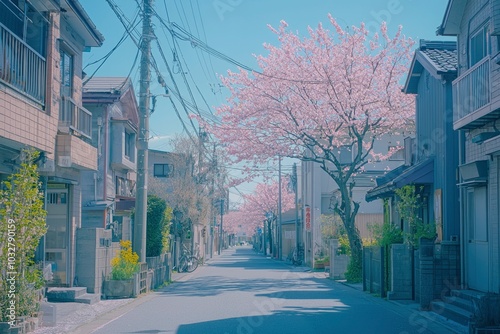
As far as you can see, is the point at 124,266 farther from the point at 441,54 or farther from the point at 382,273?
the point at 441,54

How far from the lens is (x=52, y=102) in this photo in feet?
46.0

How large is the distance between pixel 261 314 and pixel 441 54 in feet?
32.5

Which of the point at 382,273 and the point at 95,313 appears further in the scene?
the point at 382,273

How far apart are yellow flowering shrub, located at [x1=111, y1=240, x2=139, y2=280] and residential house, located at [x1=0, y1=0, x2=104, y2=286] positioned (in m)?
1.68

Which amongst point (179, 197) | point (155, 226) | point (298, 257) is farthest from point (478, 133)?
point (298, 257)

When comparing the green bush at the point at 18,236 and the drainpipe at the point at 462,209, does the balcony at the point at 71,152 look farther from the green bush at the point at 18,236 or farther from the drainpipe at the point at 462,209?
the drainpipe at the point at 462,209

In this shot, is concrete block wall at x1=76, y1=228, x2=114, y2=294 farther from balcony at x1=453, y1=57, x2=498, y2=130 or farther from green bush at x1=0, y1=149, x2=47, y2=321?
balcony at x1=453, y1=57, x2=498, y2=130

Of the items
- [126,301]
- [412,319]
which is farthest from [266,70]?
[412,319]

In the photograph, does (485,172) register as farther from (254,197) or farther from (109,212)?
(254,197)

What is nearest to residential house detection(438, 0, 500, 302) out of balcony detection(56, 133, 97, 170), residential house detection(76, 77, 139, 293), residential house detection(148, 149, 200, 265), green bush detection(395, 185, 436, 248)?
green bush detection(395, 185, 436, 248)

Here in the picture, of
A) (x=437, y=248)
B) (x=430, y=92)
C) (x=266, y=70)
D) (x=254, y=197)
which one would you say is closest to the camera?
(x=437, y=248)

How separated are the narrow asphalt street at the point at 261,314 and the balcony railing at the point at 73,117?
476 centimetres

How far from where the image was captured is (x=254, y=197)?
7694cm

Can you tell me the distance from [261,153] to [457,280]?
580 inches
